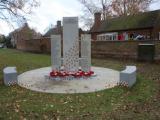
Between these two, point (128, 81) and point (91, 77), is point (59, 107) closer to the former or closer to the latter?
point (128, 81)

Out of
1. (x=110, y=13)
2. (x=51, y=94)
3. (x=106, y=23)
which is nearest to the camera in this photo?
(x=51, y=94)

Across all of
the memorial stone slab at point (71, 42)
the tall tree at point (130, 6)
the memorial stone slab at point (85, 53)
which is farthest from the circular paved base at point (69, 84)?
the tall tree at point (130, 6)

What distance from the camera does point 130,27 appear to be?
4175 cm

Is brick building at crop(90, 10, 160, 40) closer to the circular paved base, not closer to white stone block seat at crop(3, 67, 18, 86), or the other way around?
the circular paved base

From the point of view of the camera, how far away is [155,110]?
824 cm

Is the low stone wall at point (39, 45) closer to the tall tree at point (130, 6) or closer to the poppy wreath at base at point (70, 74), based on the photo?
the tall tree at point (130, 6)

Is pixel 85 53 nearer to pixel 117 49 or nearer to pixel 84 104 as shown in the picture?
pixel 84 104

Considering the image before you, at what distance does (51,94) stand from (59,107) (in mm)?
1771

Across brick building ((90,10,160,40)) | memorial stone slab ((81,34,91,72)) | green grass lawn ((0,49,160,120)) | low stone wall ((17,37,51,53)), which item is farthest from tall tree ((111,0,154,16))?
green grass lawn ((0,49,160,120))

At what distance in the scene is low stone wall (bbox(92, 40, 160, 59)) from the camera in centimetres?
2291

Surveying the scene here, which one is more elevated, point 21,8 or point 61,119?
point 21,8

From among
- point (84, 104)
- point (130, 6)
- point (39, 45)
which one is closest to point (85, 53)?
point (84, 104)

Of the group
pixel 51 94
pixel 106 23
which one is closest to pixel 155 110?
pixel 51 94

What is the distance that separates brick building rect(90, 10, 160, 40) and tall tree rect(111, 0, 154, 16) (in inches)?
257
